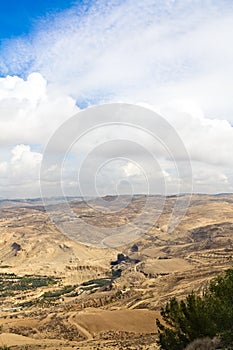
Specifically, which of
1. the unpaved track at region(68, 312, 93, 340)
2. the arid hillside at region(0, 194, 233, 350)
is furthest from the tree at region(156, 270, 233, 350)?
the unpaved track at region(68, 312, 93, 340)

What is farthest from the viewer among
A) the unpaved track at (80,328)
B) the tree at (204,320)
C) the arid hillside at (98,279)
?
the arid hillside at (98,279)

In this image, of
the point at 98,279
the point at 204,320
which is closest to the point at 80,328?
the point at 204,320

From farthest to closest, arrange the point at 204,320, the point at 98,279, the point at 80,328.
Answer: the point at 98,279 < the point at 80,328 < the point at 204,320

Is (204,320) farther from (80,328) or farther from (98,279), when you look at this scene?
(98,279)

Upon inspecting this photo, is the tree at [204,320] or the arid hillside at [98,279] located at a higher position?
the tree at [204,320]

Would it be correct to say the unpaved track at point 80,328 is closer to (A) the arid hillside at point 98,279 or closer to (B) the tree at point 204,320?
(A) the arid hillside at point 98,279

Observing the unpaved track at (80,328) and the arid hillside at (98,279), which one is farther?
the arid hillside at (98,279)

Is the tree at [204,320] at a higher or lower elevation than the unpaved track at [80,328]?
higher

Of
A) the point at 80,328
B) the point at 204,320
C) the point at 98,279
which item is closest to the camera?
the point at 204,320

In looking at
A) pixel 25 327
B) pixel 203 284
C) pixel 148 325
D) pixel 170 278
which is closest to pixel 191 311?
pixel 148 325

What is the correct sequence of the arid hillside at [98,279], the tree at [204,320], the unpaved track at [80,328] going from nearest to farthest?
the tree at [204,320] < the unpaved track at [80,328] < the arid hillside at [98,279]

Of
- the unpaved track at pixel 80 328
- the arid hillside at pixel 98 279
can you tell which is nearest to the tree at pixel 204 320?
the arid hillside at pixel 98 279

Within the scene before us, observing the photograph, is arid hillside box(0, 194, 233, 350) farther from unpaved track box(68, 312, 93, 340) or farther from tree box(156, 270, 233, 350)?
tree box(156, 270, 233, 350)
